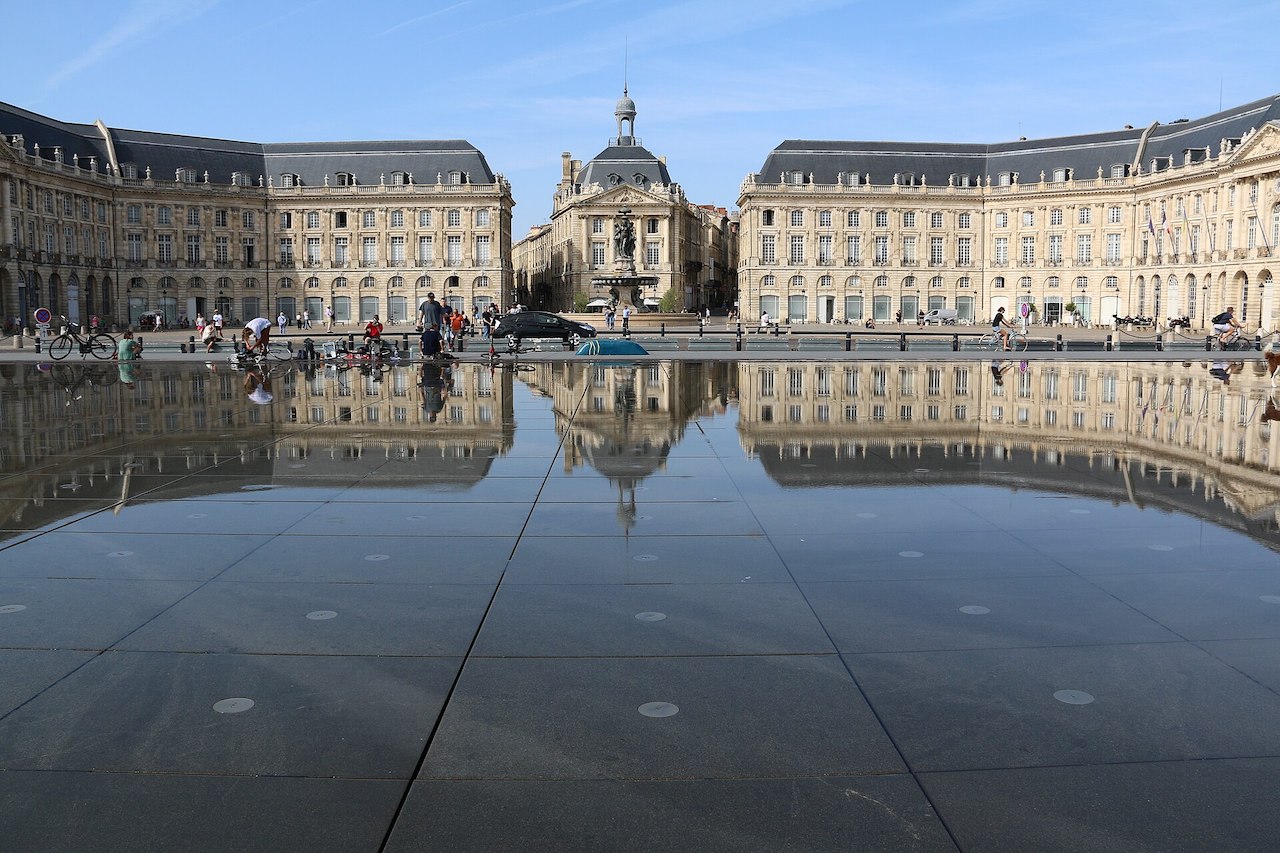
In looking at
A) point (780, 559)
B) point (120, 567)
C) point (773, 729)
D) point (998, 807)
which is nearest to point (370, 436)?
point (120, 567)

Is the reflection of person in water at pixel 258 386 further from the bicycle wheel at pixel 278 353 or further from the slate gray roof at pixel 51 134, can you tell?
the slate gray roof at pixel 51 134

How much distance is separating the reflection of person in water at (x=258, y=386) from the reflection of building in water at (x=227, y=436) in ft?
0.86

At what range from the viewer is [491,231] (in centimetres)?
10388

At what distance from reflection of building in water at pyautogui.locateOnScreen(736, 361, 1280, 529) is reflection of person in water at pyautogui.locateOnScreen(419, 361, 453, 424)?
5144 millimetres

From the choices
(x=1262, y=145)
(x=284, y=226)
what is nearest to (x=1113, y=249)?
(x=1262, y=145)

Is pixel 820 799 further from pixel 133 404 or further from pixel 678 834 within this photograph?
pixel 133 404

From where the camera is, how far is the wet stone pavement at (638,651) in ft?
13.7

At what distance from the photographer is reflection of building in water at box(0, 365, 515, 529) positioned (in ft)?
38.0

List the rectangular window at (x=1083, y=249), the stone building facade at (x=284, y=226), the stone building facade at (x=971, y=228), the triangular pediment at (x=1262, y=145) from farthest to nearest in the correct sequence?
the rectangular window at (x=1083, y=249)
the stone building facade at (x=284, y=226)
the stone building facade at (x=971, y=228)
the triangular pediment at (x=1262, y=145)

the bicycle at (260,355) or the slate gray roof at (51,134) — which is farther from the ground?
the slate gray roof at (51,134)

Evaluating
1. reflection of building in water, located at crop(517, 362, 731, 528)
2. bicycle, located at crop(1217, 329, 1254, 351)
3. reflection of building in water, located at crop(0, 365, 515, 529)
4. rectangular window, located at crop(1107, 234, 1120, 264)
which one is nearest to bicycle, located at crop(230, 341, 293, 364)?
reflection of building in water, located at crop(0, 365, 515, 529)

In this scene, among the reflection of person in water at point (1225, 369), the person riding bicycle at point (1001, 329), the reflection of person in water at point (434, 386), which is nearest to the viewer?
the reflection of person in water at point (434, 386)

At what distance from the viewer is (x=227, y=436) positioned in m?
15.1

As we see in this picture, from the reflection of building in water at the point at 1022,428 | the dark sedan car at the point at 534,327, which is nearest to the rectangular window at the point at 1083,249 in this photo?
the dark sedan car at the point at 534,327
